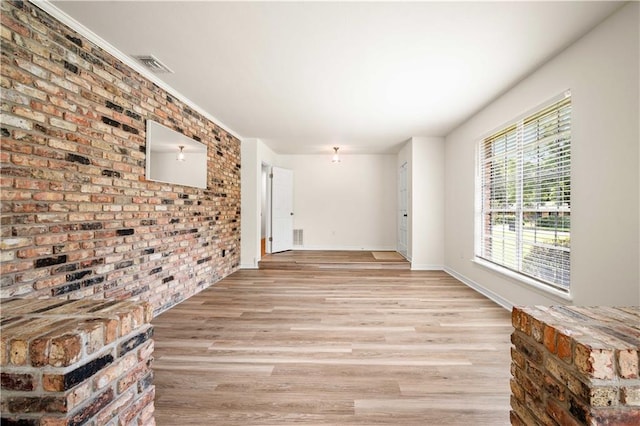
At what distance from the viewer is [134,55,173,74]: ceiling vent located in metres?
2.59

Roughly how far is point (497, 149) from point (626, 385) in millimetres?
3398

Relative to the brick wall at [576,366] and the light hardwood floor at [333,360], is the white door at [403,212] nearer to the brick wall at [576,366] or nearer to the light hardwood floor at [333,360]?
the light hardwood floor at [333,360]

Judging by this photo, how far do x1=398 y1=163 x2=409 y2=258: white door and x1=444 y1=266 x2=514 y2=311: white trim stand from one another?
1258 mm

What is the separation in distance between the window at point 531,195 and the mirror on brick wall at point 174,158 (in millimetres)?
3955

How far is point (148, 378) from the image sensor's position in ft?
3.49

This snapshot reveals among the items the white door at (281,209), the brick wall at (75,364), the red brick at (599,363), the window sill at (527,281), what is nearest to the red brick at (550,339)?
the red brick at (599,363)

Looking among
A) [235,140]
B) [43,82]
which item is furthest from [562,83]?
[235,140]

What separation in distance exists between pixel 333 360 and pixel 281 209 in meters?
4.77

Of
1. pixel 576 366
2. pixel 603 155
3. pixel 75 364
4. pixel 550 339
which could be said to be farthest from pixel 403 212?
pixel 75 364

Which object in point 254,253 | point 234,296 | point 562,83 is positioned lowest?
point 234,296

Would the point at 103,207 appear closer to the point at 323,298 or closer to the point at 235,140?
the point at 323,298

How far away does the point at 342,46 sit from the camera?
7.75 feet

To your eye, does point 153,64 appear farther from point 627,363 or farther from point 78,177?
point 627,363

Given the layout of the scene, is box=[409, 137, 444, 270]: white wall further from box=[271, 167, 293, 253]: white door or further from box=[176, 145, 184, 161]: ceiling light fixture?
box=[176, 145, 184, 161]: ceiling light fixture
